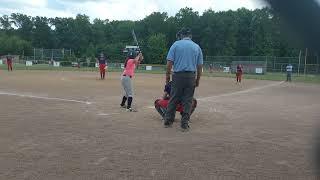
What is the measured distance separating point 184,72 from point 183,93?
42 centimetres

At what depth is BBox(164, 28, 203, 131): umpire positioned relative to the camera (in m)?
8.68

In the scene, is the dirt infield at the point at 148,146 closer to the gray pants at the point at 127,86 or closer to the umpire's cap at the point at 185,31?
the gray pants at the point at 127,86

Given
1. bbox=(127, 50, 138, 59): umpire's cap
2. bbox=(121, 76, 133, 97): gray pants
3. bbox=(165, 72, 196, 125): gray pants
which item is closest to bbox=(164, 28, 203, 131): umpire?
bbox=(165, 72, 196, 125): gray pants

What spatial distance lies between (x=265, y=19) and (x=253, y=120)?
8878mm

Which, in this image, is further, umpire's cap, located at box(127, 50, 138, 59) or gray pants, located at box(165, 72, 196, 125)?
umpire's cap, located at box(127, 50, 138, 59)

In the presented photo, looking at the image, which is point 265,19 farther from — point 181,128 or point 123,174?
point 181,128

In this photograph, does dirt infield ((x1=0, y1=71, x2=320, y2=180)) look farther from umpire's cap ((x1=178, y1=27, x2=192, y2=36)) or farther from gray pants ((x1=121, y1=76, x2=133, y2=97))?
umpire's cap ((x1=178, y1=27, x2=192, y2=36))

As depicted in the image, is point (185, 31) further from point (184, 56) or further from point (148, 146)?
point (148, 146)

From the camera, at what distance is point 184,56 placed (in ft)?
28.7

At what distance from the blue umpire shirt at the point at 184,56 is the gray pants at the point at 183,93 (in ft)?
0.42

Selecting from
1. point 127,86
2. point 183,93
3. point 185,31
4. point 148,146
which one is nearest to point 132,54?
point 127,86

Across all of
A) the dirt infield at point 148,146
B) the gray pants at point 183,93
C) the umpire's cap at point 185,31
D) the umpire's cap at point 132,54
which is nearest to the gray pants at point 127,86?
the umpire's cap at point 132,54

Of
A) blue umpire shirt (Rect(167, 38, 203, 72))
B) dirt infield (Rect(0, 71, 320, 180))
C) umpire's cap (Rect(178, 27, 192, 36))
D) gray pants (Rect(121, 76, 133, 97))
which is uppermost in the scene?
umpire's cap (Rect(178, 27, 192, 36))

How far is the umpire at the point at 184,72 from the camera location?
28.5 feet
